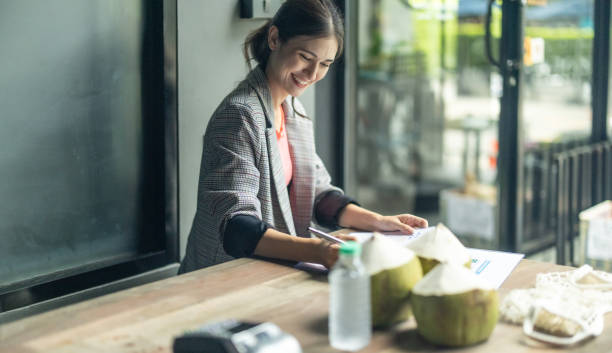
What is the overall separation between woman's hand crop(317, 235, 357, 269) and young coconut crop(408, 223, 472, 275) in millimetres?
171

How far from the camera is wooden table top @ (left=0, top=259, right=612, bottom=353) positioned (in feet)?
3.67

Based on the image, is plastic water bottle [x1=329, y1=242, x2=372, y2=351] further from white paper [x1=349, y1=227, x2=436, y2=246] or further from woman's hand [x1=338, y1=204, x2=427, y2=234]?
woman's hand [x1=338, y1=204, x2=427, y2=234]

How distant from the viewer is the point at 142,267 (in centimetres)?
216

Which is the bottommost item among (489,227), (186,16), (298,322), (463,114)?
(489,227)

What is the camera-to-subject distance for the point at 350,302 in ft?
3.53

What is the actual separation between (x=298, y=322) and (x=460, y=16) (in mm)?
3340

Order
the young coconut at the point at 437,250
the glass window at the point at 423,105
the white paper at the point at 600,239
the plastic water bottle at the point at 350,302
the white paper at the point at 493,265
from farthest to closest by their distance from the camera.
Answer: the glass window at the point at 423,105, the white paper at the point at 600,239, the white paper at the point at 493,265, the young coconut at the point at 437,250, the plastic water bottle at the point at 350,302

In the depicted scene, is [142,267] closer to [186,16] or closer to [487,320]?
[186,16]

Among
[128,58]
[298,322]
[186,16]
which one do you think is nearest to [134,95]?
[128,58]

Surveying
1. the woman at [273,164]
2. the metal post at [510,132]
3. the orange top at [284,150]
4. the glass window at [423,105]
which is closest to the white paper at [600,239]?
the metal post at [510,132]

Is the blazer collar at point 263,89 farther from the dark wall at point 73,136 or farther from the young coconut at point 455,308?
the young coconut at point 455,308

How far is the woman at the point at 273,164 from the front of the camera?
5.34 ft

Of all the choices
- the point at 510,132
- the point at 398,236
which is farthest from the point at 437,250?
the point at 510,132

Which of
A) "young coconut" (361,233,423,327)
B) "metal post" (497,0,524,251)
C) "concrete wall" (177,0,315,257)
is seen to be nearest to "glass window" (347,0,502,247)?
"metal post" (497,0,524,251)
